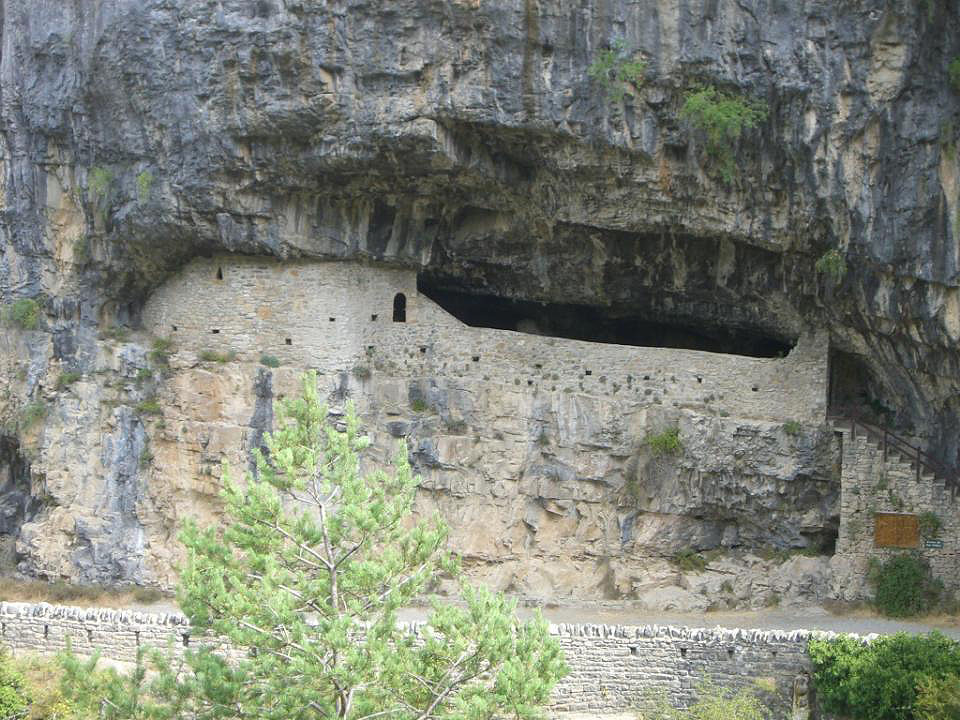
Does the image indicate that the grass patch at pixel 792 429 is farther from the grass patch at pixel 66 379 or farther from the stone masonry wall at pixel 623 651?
the grass patch at pixel 66 379

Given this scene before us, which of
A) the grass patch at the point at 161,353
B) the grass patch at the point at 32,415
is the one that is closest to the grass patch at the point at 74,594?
the grass patch at the point at 32,415

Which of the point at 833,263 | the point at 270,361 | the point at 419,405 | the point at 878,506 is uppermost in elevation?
the point at 833,263

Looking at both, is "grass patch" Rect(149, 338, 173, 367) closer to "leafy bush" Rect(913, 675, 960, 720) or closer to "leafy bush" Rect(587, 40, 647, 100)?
"leafy bush" Rect(587, 40, 647, 100)

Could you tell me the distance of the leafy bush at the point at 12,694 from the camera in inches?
739

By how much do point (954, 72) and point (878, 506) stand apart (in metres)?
7.60

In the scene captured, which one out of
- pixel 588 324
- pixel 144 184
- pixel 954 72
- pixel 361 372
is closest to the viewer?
pixel 954 72

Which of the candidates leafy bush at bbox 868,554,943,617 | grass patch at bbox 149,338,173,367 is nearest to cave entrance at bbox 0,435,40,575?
grass patch at bbox 149,338,173,367

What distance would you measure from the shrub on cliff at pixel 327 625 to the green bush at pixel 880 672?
17.6ft

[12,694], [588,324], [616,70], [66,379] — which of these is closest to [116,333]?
[66,379]

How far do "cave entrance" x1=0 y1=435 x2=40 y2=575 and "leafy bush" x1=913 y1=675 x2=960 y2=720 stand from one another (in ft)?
51.6

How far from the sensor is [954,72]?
23.0 metres

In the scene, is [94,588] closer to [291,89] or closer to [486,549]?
[486,549]

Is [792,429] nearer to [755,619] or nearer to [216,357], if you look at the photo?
[755,619]

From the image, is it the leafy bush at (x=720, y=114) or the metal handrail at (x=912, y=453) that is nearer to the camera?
the leafy bush at (x=720, y=114)
